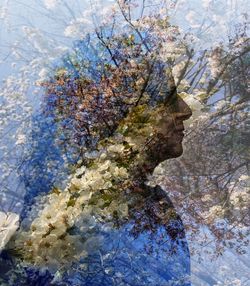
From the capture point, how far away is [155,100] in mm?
2043

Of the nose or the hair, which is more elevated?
the hair

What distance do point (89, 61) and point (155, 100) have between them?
550 millimetres

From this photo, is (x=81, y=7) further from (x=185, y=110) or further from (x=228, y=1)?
(x=185, y=110)

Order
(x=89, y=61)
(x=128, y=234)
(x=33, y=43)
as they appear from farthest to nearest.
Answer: (x=33, y=43)
(x=89, y=61)
(x=128, y=234)

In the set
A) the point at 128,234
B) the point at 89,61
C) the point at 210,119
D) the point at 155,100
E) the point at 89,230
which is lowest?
the point at 210,119

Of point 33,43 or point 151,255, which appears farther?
point 33,43

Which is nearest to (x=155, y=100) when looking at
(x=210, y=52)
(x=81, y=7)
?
(x=210, y=52)
